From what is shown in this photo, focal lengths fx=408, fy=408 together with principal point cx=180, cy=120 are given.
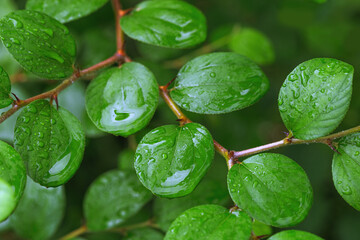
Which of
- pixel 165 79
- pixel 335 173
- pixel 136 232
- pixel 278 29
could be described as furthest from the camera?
pixel 278 29

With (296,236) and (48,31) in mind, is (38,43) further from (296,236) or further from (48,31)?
(296,236)

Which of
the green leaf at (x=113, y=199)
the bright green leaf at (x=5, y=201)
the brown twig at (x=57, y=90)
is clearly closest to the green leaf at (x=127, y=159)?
the green leaf at (x=113, y=199)

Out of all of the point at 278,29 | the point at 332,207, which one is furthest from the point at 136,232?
the point at 278,29

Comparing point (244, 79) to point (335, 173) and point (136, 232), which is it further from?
point (136, 232)

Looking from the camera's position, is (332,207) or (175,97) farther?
(332,207)

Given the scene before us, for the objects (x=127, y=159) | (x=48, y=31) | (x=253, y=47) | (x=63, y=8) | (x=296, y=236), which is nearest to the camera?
(x=296, y=236)

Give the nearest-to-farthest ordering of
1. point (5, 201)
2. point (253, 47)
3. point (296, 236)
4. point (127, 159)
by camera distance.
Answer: point (5, 201), point (296, 236), point (127, 159), point (253, 47)

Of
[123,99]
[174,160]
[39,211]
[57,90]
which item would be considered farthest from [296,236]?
[39,211]
